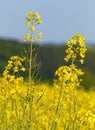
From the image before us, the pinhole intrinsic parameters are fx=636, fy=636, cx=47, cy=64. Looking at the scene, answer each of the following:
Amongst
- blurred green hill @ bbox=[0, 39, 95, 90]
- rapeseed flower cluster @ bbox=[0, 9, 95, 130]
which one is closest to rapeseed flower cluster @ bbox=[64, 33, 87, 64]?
rapeseed flower cluster @ bbox=[0, 9, 95, 130]

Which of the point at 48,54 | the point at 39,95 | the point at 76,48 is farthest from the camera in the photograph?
the point at 48,54

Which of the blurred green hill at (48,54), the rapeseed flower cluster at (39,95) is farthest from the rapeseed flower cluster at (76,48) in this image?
the blurred green hill at (48,54)

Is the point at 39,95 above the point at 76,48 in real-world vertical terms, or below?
below

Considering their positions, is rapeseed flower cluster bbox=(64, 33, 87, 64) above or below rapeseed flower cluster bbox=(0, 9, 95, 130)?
above

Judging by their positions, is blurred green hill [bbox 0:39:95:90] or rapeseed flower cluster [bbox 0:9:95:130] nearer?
rapeseed flower cluster [bbox 0:9:95:130]

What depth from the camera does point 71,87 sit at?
6242 millimetres

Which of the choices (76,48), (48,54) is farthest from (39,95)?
(48,54)

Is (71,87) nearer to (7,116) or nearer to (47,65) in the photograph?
(7,116)

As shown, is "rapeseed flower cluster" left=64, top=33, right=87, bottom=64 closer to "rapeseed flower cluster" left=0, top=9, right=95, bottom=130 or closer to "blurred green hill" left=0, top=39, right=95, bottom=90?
"rapeseed flower cluster" left=0, top=9, right=95, bottom=130

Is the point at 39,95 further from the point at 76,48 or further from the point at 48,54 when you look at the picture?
the point at 48,54

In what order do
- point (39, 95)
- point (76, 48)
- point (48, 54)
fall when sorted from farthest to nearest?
point (48, 54), point (76, 48), point (39, 95)

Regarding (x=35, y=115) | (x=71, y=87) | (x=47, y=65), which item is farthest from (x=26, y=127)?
(x=47, y=65)

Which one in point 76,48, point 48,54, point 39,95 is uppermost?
point 48,54

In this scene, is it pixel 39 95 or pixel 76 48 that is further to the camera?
pixel 76 48
